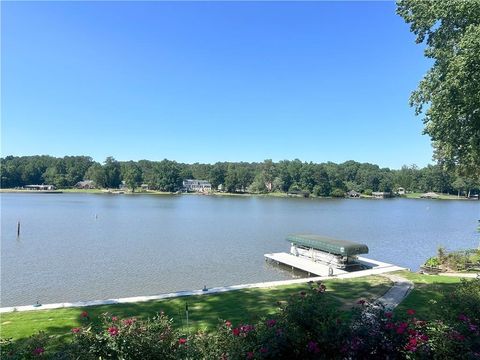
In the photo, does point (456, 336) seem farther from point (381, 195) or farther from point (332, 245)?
point (381, 195)

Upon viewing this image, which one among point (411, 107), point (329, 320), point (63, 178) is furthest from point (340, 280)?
point (63, 178)

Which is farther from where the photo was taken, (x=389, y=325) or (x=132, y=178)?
(x=132, y=178)

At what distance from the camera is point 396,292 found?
1529 centimetres

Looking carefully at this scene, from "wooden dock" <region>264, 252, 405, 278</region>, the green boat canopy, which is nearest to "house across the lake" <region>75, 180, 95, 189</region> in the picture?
"wooden dock" <region>264, 252, 405, 278</region>

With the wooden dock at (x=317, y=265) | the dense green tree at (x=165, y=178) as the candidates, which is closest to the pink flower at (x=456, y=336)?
the wooden dock at (x=317, y=265)

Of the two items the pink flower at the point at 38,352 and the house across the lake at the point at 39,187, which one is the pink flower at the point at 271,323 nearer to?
the pink flower at the point at 38,352

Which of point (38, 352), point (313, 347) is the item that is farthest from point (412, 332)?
point (38, 352)

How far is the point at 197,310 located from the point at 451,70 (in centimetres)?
1327

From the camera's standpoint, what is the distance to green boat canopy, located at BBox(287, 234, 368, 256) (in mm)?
24422

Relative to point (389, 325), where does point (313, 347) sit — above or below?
below

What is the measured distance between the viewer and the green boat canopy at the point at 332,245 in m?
24.4

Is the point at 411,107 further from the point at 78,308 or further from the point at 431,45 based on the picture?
the point at 78,308

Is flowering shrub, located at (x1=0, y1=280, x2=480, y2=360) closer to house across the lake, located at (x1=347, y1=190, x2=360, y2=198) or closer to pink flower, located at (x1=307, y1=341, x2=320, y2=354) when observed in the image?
pink flower, located at (x1=307, y1=341, x2=320, y2=354)

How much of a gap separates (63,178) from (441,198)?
178m
